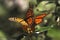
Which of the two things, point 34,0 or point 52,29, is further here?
point 34,0

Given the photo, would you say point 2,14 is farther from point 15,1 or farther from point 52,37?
point 52,37

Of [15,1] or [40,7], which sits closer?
[40,7]

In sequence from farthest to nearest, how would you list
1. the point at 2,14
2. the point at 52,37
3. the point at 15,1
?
the point at 15,1 < the point at 2,14 < the point at 52,37

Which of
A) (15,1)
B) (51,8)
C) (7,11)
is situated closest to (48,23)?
(51,8)

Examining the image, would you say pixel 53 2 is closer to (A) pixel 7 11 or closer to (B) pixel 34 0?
(B) pixel 34 0

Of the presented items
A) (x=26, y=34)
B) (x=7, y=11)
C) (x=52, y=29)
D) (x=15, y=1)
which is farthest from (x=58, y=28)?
(x=15, y=1)

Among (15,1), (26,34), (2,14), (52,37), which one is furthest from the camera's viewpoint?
(15,1)

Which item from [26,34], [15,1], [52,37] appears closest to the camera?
[52,37]
